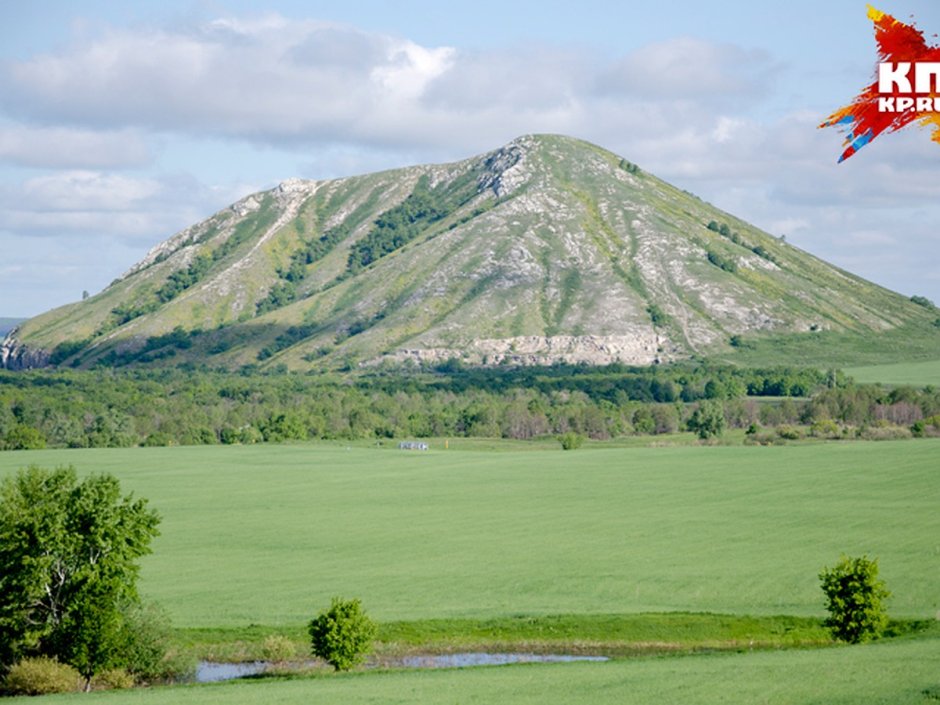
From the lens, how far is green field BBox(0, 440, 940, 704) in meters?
48.4

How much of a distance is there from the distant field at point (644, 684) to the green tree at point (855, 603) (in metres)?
3.98

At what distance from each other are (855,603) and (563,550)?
27883 millimetres

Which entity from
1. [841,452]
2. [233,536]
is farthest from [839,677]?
[841,452]

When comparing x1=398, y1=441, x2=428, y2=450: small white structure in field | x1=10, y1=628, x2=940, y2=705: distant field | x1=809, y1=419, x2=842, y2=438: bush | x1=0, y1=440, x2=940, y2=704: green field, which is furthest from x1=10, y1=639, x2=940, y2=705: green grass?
x1=809, y1=419, x2=842, y2=438: bush

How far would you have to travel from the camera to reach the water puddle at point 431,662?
193 ft

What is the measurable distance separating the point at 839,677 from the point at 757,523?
155ft

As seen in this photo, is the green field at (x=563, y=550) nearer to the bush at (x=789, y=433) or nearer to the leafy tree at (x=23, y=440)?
the bush at (x=789, y=433)

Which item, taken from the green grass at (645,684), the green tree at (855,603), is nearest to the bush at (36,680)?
the green grass at (645,684)

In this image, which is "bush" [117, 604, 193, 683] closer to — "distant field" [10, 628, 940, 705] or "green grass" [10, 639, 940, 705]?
"distant field" [10, 628, 940, 705]

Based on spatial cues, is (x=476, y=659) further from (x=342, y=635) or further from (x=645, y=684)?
(x=645, y=684)

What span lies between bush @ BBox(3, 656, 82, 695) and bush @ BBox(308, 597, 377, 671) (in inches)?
421

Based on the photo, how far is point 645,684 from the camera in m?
46.9

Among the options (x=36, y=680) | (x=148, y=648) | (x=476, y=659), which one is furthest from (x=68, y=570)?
(x=476, y=659)

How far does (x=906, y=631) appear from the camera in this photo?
59.9 metres
